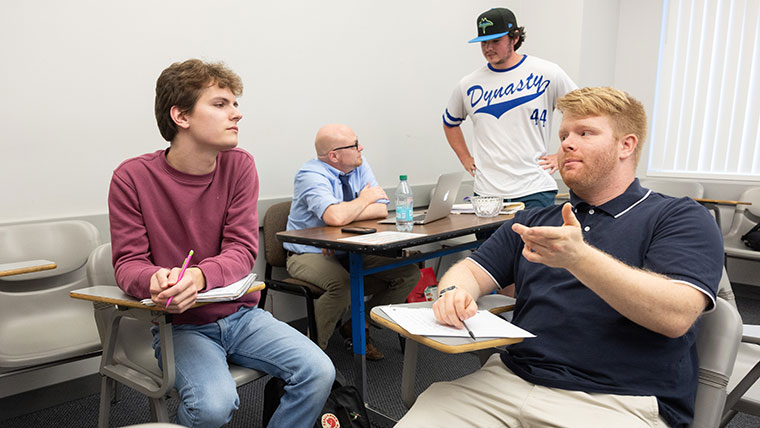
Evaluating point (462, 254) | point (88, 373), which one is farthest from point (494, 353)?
point (462, 254)

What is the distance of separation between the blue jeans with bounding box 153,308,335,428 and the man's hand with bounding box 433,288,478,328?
0.50 meters

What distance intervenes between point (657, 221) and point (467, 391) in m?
0.60

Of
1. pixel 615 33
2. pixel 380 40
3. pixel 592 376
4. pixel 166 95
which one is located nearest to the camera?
pixel 592 376

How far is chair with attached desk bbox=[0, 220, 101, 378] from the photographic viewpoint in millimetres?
1891

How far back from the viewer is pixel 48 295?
7.14 ft

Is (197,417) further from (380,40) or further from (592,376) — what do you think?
(380,40)

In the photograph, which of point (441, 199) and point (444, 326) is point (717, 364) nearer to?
point (444, 326)

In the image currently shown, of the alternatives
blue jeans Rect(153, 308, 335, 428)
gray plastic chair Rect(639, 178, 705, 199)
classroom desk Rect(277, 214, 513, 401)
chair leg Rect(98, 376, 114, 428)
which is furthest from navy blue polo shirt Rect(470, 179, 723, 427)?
gray plastic chair Rect(639, 178, 705, 199)

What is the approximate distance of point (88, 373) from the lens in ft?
8.17

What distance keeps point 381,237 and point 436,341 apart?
0.97 m

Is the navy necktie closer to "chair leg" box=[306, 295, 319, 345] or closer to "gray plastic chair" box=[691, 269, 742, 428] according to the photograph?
"chair leg" box=[306, 295, 319, 345]

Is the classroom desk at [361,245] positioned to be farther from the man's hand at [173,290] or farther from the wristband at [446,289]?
the man's hand at [173,290]

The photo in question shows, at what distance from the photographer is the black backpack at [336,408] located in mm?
1714

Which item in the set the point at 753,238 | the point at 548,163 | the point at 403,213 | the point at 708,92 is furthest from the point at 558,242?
→ the point at 708,92
